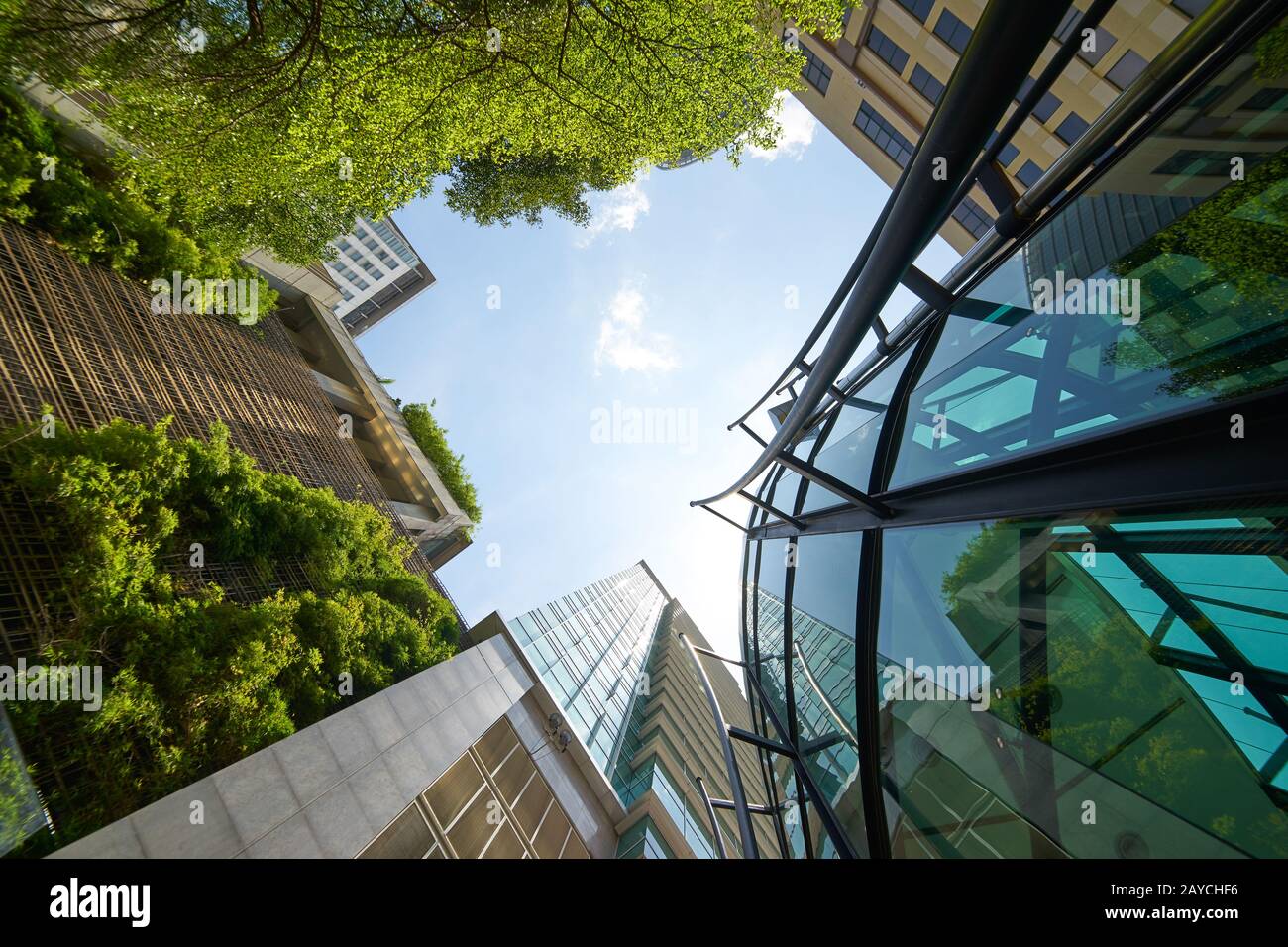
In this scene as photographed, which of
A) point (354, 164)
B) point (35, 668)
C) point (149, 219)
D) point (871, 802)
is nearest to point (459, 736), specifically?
point (35, 668)

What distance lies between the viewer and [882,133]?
21.4 metres

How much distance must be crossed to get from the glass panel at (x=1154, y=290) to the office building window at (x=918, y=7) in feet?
66.4

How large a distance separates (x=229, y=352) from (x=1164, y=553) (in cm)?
1975

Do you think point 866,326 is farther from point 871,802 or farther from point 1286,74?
point 871,802

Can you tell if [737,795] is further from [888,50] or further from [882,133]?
[882,133]

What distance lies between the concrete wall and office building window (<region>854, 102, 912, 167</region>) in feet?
84.5

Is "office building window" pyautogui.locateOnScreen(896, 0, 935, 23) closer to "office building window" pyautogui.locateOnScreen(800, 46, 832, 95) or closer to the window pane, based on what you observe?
"office building window" pyautogui.locateOnScreen(800, 46, 832, 95)

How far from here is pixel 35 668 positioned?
17.7 ft

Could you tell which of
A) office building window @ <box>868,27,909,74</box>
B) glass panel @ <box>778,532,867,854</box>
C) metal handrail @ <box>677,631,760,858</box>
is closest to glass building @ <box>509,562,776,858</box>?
metal handrail @ <box>677,631,760,858</box>

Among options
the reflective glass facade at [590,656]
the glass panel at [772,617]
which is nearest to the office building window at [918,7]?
the glass panel at [772,617]

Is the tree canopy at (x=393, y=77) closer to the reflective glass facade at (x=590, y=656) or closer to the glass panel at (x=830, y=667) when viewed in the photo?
the glass panel at (x=830, y=667)

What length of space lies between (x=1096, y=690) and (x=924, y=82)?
76.7 feet

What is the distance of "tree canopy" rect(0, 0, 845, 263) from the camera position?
7.56m

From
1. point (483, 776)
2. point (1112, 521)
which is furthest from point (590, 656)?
point (1112, 521)
